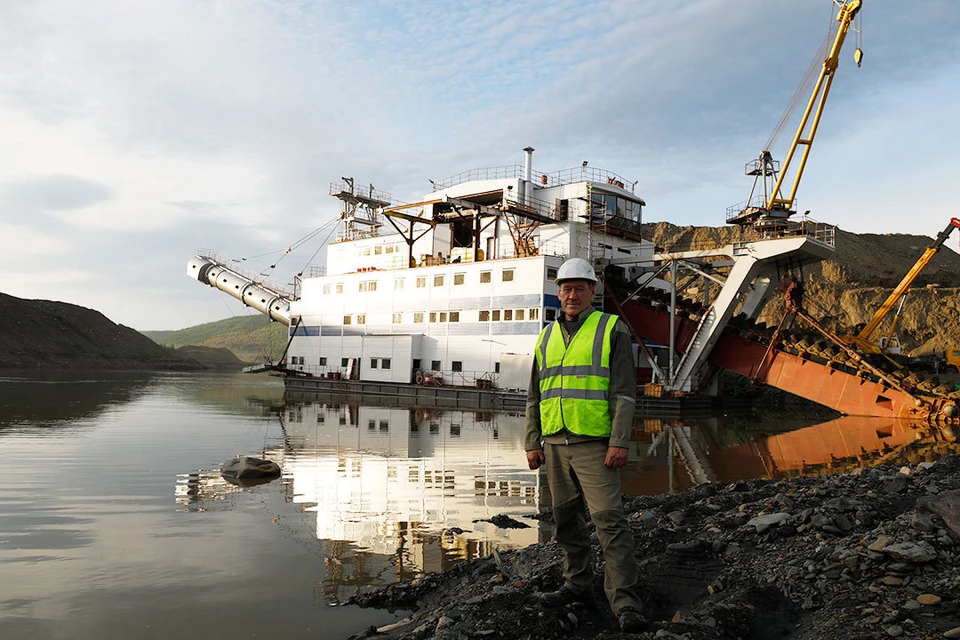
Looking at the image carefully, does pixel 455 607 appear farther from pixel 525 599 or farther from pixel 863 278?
pixel 863 278

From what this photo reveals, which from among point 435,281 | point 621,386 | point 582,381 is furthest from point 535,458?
point 435,281

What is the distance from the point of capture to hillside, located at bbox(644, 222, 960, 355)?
3947 centimetres

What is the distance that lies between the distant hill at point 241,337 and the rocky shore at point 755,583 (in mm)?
117771

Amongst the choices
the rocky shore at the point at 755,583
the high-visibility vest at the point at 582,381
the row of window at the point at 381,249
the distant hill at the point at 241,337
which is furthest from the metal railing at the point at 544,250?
the distant hill at the point at 241,337

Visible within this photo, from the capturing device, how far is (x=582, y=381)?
4180 millimetres

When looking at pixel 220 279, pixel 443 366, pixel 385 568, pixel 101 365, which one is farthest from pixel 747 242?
pixel 101 365

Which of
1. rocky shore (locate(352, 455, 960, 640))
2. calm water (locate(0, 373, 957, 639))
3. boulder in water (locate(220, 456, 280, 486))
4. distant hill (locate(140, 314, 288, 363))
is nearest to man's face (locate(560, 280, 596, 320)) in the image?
rocky shore (locate(352, 455, 960, 640))

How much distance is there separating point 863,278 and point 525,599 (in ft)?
194

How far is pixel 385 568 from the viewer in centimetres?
559

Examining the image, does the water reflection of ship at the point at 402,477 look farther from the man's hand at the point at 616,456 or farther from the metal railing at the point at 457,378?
the metal railing at the point at 457,378

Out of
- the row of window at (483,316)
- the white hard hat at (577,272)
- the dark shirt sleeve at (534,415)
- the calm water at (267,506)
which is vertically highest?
the row of window at (483,316)

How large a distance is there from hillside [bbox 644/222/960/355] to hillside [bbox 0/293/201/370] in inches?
2281

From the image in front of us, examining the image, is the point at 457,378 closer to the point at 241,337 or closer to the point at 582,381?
the point at 582,381

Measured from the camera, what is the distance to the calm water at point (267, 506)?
4.72 metres
